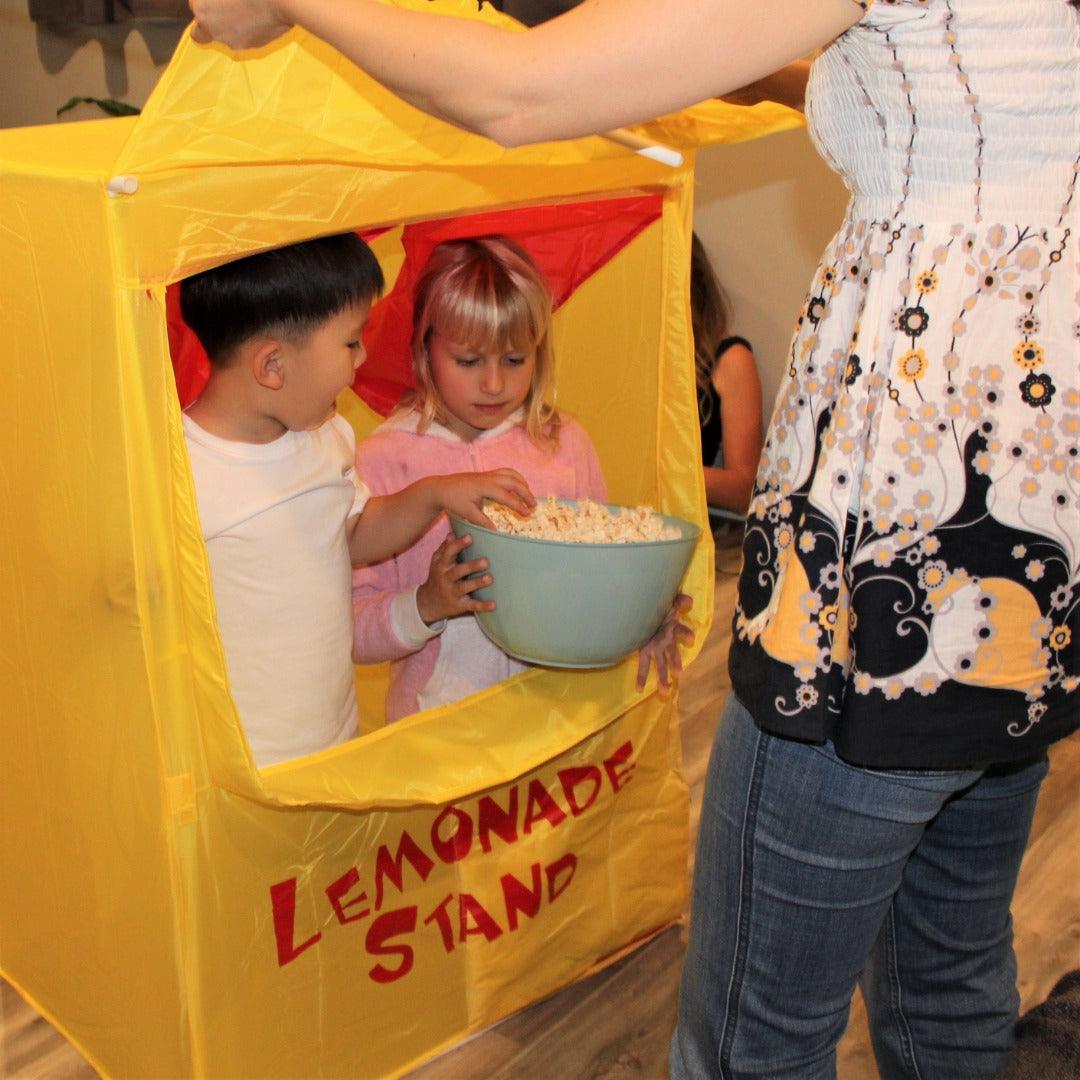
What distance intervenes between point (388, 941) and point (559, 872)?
0.23m

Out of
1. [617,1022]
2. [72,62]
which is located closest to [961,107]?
[617,1022]

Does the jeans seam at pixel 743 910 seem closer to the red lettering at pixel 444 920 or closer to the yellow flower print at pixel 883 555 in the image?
the yellow flower print at pixel 883 555

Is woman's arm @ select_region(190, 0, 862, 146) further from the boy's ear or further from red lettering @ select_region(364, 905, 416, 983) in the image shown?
red lettering @ select_region(364, 905, 416, 983)

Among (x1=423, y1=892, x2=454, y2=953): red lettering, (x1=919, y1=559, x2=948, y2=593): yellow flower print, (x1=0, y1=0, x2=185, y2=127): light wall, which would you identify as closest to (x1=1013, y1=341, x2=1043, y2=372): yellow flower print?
(x1=919, y1=559, x2=948, y2=593): yellow flower print

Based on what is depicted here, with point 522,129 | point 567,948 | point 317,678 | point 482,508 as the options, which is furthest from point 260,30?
point 567,948

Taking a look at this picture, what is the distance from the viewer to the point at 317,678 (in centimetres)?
133

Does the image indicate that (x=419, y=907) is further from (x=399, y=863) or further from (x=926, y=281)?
(x=926, y=281)

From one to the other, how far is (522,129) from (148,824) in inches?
28.5

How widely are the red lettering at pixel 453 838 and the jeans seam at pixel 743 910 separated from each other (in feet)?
1.57

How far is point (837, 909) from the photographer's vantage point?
0.91m

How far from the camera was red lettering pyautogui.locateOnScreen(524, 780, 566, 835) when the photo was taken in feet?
4.77

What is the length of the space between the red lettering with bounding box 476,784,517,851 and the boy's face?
0.45 metres

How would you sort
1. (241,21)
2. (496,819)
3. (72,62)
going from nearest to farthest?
A: (241,21)
(496,819)
(72,62)

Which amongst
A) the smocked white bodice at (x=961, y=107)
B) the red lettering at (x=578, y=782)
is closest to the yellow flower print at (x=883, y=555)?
the smocked white bodice at (x=961, y=107)
